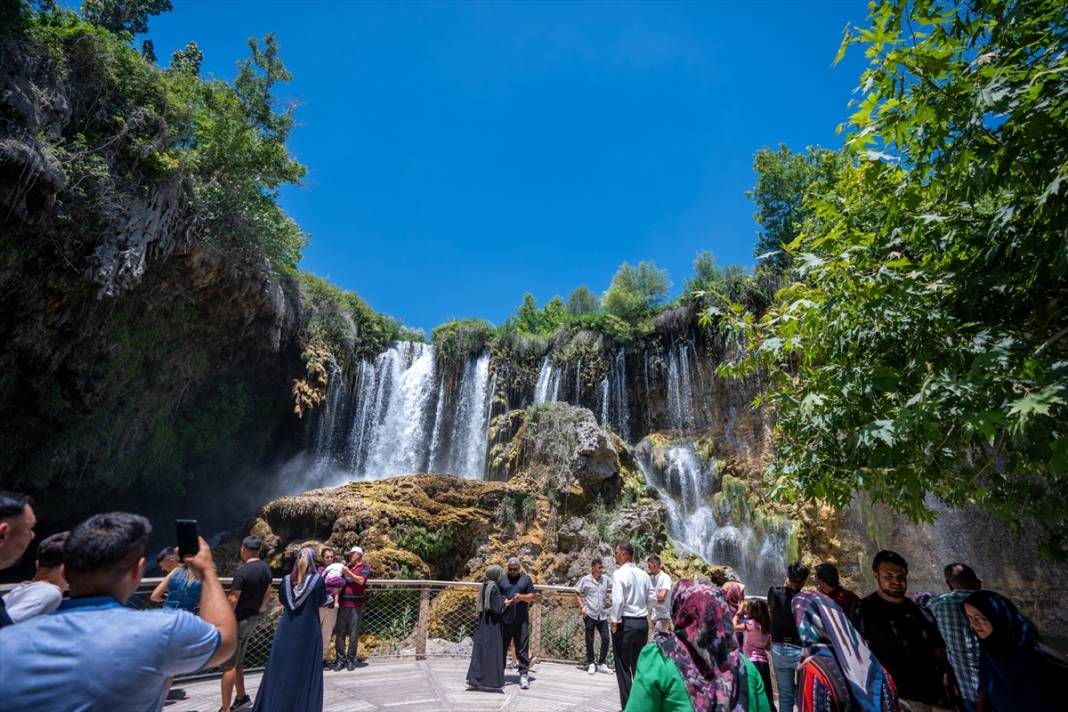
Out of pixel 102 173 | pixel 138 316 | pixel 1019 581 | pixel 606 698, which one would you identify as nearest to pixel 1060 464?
pixel 606 698

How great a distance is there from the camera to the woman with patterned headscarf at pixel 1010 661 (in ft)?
8.77

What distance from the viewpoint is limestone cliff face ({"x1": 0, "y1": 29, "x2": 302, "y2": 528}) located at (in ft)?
36.6

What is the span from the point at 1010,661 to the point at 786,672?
5.88 feet

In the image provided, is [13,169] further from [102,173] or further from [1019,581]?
[1019,581]

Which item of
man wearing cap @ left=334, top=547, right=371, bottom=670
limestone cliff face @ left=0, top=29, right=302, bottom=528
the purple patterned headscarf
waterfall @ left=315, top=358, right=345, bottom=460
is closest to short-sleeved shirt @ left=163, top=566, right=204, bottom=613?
man wearing cap @ left=334, top=547, right=371, bottom=670

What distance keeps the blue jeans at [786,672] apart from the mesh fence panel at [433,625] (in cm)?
396

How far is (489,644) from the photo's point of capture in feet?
20.6

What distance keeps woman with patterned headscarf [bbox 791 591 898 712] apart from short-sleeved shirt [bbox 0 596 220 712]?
2.63m

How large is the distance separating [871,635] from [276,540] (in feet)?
40.9

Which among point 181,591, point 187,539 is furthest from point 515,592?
point 187,539

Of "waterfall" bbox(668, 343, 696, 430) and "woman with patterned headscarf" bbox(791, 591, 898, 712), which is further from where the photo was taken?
"waterfall" bbox(668, 343, 696, 430)

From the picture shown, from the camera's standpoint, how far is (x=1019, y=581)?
13.1 meters

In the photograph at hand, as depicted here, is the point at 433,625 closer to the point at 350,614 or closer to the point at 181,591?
the point at 350,614

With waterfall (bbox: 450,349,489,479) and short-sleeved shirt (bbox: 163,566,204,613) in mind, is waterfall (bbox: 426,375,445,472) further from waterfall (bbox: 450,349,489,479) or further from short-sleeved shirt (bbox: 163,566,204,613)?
short-sleeved shirt (bbox: 163,566,204,613)
